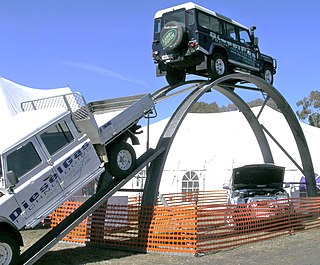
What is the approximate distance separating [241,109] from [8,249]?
11.3m

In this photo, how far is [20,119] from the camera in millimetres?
9719

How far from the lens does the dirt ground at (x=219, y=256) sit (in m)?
9.48

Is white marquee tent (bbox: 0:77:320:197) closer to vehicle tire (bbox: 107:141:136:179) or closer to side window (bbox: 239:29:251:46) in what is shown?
side window (bbox: 239:29:251:46)

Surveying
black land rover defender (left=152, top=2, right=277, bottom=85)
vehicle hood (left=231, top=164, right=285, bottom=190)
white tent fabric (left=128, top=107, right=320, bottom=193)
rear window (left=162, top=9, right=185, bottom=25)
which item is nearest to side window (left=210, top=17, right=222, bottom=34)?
black land rover defender (left=152, top=2, right=277, bottom=85)

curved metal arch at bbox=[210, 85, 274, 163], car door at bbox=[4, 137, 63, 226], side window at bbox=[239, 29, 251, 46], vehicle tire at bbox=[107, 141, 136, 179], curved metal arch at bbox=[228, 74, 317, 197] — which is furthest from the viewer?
curved metal arch at bbox=[210, 85, 274, 163]

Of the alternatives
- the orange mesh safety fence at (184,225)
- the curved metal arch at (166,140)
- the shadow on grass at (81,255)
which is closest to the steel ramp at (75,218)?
the curved metal arch at (166,140)

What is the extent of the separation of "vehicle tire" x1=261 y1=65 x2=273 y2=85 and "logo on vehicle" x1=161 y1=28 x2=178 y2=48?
14.5 feet

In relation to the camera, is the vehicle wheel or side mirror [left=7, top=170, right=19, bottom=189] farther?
the vehicle wheel

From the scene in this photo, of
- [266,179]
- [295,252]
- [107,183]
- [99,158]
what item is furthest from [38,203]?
[266,179]

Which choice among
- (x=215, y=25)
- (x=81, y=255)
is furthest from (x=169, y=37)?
(x=81, y=255)

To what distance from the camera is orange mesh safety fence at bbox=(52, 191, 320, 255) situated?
10.2 meters

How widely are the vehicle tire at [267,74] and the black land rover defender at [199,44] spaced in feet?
1.96

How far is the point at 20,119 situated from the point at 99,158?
1925mm

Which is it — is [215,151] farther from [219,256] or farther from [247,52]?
[219,256]
